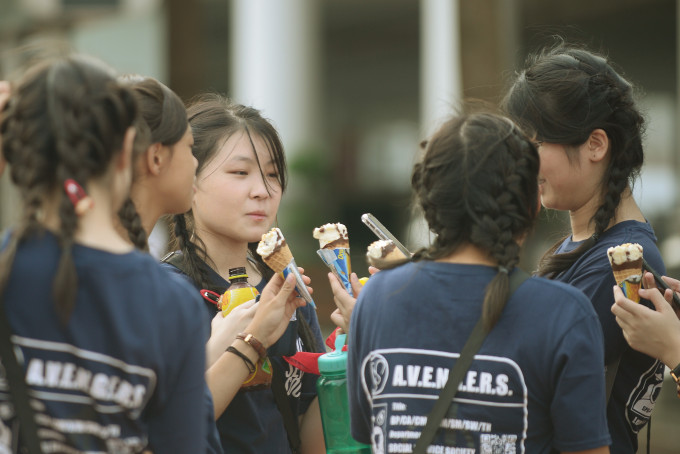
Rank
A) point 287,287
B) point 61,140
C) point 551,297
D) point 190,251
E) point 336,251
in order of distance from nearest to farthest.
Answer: point 61,140
point 551,297
point 287,287
point 336,251
point 190,251

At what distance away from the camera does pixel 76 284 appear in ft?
5.48

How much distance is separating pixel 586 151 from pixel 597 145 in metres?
0.04

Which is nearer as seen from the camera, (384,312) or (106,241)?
(106,241)

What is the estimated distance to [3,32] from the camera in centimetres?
1389

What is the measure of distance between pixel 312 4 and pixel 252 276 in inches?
396

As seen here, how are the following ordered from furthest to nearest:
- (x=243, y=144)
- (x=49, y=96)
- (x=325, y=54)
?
1. (x=325, y=54)
2. (x=243, y=144)
3. (x=49, y=96)

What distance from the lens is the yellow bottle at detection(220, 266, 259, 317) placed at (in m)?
2.65

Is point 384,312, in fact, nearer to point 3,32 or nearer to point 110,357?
point 110,357

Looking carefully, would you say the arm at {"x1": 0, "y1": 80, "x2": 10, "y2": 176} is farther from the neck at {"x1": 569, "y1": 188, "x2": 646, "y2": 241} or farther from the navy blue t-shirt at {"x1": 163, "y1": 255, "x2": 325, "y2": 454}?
the neck at {"x1": 569, "y1": 188, "x2": 646, "y2": 241}

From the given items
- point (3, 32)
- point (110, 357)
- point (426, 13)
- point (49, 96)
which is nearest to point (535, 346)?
point (110, 357)

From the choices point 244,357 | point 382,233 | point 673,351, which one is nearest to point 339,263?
point 382,233

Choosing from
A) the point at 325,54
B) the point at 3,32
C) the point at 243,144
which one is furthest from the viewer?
the point at 325,54

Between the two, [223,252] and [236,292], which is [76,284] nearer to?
[236,292]

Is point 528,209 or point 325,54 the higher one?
point 528,209
